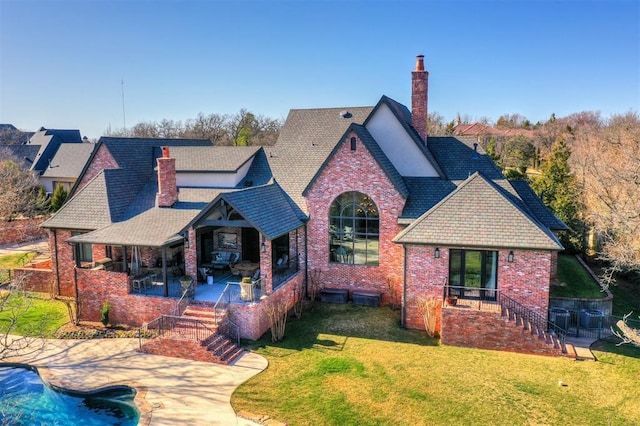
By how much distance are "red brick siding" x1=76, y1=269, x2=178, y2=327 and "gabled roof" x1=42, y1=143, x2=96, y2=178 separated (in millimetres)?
33329

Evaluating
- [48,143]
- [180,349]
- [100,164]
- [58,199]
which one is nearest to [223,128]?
[48,143]

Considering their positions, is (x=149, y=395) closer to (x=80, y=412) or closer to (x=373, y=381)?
(x=80, y=412)

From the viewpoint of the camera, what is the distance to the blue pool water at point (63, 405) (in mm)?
13367

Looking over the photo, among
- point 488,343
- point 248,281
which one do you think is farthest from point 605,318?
point 248,281

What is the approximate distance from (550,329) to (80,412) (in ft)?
56.8

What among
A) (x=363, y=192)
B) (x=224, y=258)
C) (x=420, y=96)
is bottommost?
(x=224, y=258)

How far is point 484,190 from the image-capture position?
19.5 metres

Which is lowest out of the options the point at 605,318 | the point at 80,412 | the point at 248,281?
the point at 80,412

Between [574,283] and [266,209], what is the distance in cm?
1728

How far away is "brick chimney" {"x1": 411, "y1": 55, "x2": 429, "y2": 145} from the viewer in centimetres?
2408

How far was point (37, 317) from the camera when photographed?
2106 centimetres

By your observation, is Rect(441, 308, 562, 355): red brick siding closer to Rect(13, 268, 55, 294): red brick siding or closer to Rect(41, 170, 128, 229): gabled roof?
Rect(41, 170, 128, 229): gabled roof

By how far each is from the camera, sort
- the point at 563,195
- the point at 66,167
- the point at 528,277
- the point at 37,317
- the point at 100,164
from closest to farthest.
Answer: the point at 528,277
the point at 37,317
the point at 100,164
the point at 563,195
the point at 66,167

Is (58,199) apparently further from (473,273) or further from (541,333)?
(541,333)
